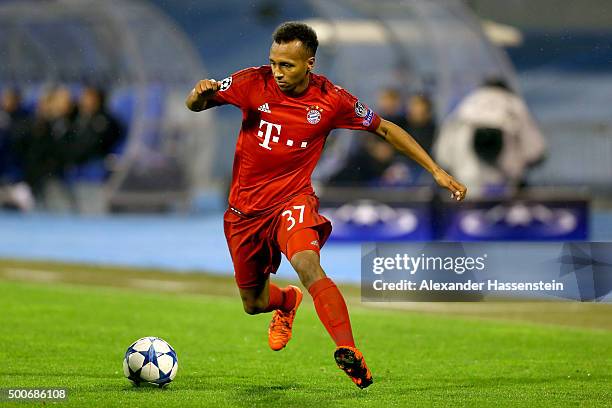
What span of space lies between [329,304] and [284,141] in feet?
3.87

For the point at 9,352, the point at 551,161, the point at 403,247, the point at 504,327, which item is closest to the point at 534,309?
the point at 504,327

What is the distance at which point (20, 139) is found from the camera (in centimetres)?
2662

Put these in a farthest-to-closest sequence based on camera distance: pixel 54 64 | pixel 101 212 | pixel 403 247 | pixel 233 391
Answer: pixel 54 64
pixel 101 212
pixel 403 247
pixel 233 391

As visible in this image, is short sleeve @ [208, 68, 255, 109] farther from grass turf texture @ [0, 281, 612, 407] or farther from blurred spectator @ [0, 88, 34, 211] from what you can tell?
blurred spectator @ [0, 88, 34, 211]

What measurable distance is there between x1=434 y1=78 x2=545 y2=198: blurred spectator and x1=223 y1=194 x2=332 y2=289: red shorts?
38.1ft

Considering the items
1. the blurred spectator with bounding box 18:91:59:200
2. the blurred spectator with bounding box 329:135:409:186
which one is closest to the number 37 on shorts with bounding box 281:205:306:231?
the blurred spectator with bounding box 329:135:409:186

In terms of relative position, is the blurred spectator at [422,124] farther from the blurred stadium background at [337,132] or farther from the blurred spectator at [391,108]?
the blurred stadium background at [337,132]

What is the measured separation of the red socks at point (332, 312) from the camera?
725 centimetres

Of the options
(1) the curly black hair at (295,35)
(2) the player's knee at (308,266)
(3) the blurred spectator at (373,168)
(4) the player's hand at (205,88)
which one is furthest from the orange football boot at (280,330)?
(3) the blurred spectator at (373,168)

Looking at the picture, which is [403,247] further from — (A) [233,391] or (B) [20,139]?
(B) [20,139]

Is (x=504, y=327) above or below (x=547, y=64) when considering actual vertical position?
below

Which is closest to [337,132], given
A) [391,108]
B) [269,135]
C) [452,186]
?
[391,108]

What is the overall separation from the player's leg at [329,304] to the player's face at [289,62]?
883 millimetres

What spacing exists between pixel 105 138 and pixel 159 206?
80.9 inches
